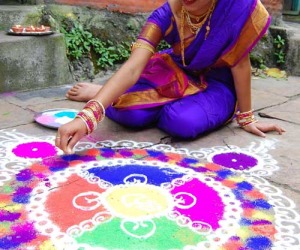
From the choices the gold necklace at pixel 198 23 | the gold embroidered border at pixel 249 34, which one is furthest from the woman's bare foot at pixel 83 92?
the gold embroidered border at pixel 249 34

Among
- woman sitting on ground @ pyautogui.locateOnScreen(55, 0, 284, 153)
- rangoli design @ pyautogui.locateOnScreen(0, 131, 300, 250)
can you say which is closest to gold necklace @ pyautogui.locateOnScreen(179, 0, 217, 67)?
woman sitting on ground @ pyautogui.locateOnScreen(55, 0, 284, 153)

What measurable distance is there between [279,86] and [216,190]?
2.02 m

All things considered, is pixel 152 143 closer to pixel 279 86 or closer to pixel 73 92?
pixel 73 92

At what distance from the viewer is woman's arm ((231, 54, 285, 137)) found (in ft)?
7.49

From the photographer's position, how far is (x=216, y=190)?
1.72 m

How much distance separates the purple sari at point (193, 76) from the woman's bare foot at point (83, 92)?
0.96 feet

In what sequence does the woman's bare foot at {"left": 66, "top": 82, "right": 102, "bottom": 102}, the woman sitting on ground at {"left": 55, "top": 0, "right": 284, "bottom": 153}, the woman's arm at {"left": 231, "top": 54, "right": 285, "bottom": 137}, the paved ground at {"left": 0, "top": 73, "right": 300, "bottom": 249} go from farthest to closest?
the woman's bare foot at {"left": 66, "top": 82, "right": 102, "bottom": 102}
the woman's arm at {"left": 231, "top": 54, "right": 285, "bottom": 137}
the woman sitting on ground at {"left": 55, "top": 0, "right": 284, "bottom": 153}
the paved ground at {"left": 0, "top": 73, "right": 300, "bottom": 249}

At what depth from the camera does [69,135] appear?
5.89ft

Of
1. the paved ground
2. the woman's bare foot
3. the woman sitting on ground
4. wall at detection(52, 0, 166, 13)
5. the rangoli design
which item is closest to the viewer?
the rangoli design

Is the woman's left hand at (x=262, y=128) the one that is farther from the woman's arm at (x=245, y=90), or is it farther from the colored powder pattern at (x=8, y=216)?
the colored powder pattern at (x=8, y=216)

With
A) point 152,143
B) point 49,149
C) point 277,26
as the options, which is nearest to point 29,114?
point 49,149

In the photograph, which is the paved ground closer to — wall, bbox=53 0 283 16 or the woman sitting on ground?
the woman sitting on ground

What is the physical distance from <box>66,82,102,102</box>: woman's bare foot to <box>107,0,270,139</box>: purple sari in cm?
29

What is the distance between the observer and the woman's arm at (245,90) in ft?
7.49
